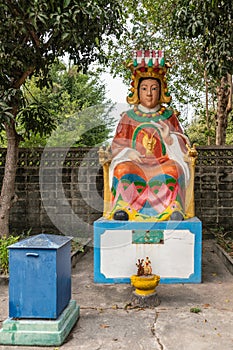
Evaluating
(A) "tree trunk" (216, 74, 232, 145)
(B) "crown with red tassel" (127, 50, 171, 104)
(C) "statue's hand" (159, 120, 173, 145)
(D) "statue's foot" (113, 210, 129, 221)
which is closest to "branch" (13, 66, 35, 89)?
(B) "crown with red tassel" (127, 50, 171, 104)

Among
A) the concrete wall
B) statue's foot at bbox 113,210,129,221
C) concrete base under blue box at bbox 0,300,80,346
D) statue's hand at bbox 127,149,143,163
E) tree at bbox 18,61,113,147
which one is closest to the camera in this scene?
concrete base under blue box at bbox 0,300,80,346

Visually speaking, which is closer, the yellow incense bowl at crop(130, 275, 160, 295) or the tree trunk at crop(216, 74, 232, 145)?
the yellow incense bowl at crop(130, 275, 160, 295)

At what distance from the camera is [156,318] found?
14.0ft

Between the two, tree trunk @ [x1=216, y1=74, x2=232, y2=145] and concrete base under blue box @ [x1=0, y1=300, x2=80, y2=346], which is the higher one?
tree trunk @ [x1=216, y1=74, x2=232, y2=145]

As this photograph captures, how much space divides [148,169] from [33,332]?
339cm

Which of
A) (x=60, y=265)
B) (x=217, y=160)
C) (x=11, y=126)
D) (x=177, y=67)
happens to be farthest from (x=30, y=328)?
(x=177, y=67)

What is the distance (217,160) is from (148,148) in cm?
239

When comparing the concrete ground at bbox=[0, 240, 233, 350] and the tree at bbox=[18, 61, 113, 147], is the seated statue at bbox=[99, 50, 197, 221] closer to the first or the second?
the concrete ground at bbox=[0, 240, 233, 350]

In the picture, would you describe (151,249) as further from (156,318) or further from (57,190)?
(57,190)

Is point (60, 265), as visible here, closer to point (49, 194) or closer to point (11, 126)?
point (11, 126)

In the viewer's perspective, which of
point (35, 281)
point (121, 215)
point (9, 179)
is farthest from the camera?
point (9, 179)

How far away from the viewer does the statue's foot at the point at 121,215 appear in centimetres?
584

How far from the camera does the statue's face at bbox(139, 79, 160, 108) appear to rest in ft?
21.6

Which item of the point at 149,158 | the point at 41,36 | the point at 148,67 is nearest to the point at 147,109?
the point at 148,67
